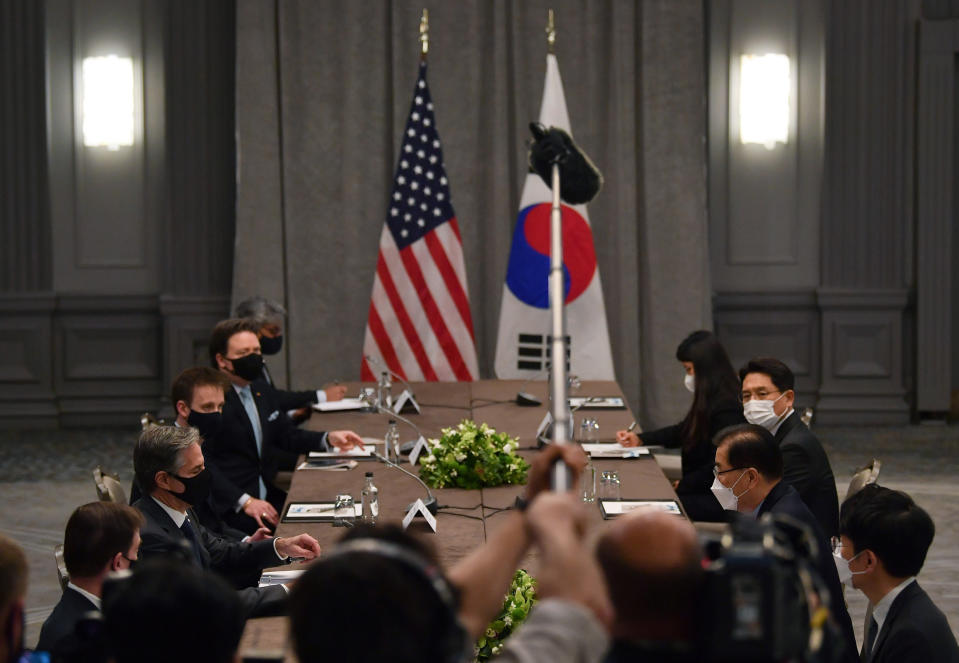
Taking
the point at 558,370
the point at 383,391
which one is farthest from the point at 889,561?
the point at 383,391

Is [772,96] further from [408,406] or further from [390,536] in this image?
[390,536]

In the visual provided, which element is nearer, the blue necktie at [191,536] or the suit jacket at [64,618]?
the suit jacket at [64,618]

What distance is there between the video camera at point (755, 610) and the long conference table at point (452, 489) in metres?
1.50

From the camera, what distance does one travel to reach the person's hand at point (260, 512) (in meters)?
5.30

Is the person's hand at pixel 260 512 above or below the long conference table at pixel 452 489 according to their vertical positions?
below

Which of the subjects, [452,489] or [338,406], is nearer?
[452,489]

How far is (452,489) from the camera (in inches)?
196

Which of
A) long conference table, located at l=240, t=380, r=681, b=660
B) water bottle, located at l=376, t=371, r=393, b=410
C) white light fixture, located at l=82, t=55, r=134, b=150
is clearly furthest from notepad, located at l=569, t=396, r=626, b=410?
white light fixture, located at l=82, t=55, r=134, b=150

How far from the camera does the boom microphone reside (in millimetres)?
3201

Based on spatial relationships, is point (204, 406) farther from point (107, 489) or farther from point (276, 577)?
point (276, 577)

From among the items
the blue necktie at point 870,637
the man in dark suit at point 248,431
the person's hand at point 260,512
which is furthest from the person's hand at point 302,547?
the blue necktie at point 870,637

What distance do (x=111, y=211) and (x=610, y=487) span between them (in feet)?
20.5

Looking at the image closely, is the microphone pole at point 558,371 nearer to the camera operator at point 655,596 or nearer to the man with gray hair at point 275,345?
the camera operator at point 655,596

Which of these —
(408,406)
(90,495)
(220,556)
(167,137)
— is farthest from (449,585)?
(167,137)
